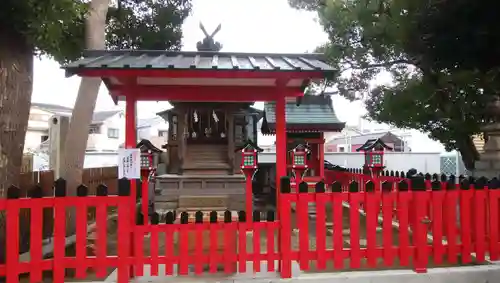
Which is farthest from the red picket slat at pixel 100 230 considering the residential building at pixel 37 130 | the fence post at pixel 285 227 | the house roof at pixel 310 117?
the residential building at pixel 37 130

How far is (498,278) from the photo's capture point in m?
4.80

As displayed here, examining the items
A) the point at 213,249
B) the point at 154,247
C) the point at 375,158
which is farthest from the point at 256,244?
the point at 375,158

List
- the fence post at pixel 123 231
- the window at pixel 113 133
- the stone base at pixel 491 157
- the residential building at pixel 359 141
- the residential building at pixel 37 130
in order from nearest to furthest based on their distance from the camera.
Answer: the fence post at pixel 123 231
the stone base at pixel 491 157
the residential building at pixel 359 141
the residential building at pixel 37 130
the window at pixel 113 133

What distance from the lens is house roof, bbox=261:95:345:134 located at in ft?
44.3

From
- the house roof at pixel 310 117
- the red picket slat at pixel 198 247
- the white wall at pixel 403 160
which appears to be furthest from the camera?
the white wall at pixel 403 160

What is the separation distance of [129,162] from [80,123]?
3.82 m

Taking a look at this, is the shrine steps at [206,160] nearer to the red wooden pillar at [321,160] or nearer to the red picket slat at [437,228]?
the red wooden pillar at [321,160]

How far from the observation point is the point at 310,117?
13.9 m

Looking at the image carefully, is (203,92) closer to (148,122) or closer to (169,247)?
(169,247)

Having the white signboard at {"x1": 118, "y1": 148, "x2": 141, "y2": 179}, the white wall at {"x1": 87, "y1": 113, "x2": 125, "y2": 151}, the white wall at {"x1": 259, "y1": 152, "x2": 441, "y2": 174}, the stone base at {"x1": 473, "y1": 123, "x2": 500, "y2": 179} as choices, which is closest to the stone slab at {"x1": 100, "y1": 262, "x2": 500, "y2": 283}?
the white signboard at {"x1": 118, "y1": 148, "x2": 141, "y2": 179}

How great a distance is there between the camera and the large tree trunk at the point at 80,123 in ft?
25.9

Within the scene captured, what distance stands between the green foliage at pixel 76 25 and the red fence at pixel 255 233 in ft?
7.56

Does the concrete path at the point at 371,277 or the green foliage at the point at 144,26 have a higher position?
the green foliage at the point at 144,26

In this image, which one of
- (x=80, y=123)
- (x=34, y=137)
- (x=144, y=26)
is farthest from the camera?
(x=34, y=137)
